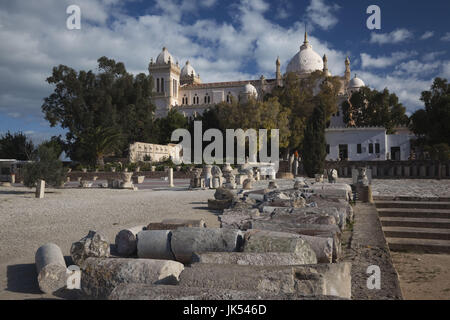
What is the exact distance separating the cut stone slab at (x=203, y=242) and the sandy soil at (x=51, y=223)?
140 centimetres

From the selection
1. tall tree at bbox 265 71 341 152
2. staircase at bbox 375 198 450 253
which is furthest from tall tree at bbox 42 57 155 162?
staircase at bbox 375 198 450 253

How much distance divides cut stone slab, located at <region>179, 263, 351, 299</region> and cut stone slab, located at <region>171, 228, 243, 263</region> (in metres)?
0.87

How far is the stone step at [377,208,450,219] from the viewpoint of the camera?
7797 mm

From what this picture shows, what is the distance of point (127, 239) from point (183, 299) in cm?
228

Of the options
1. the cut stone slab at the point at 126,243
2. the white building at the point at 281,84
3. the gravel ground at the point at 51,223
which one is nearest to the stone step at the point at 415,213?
the gravel ground at the point at 51,223

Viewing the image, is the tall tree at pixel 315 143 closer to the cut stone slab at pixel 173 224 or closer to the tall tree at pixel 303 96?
the tall tree at pixel 303 96

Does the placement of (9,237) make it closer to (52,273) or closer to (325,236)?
(52,273)

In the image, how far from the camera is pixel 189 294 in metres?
2.54

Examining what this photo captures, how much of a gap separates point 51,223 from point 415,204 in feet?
26.5

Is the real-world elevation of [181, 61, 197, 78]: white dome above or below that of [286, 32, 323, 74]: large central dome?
above

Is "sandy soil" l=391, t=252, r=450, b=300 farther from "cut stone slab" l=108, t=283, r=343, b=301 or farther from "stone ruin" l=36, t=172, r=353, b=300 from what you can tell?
"cut stone slab" l=108, t=283, r=343, b=301

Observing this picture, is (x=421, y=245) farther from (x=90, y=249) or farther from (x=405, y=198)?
(x=90, y=249)

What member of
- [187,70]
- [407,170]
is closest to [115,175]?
[407,170]
